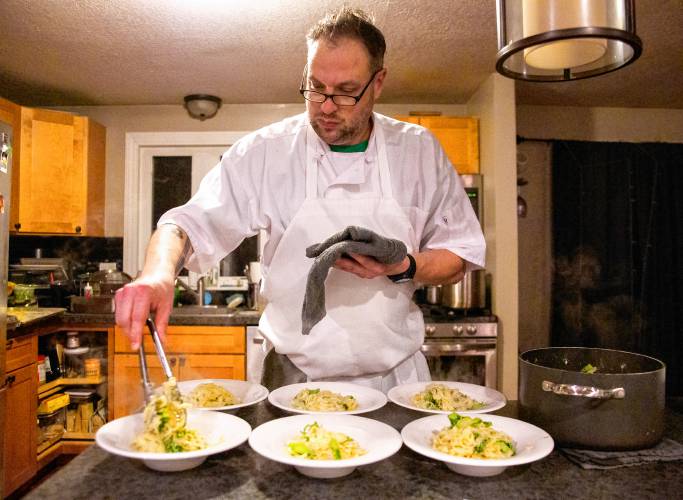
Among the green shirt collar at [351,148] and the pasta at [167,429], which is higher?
the green shirt collar at [351,148]

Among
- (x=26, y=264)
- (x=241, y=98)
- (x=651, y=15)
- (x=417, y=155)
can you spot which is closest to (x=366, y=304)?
(x=417, y=155)

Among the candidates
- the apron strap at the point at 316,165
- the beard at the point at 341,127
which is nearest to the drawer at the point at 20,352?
the apron strap at the point at 316,165

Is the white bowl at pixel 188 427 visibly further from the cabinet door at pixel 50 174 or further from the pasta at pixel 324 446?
the cabinet door at pixel 50 174

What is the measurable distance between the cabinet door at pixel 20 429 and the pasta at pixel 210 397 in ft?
7.41

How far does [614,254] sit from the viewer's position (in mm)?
4586

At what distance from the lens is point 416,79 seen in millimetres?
3959

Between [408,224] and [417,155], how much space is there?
0.75ft

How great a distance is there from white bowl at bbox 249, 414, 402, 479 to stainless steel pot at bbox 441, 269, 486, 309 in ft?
8.93

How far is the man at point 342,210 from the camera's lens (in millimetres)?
1529

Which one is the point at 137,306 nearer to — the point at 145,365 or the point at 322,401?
the point at 145,365

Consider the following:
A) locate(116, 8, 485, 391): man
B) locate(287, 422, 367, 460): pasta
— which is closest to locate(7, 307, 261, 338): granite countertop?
locate(116, 8, 485, 391): man

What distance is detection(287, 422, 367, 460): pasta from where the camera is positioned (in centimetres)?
99

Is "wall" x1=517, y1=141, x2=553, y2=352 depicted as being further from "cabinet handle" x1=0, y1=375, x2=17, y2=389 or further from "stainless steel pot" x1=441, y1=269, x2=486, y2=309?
"cabinet handle" x1=0, y1=375, x2=17, y2=389

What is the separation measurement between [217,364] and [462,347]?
1.67 meters
